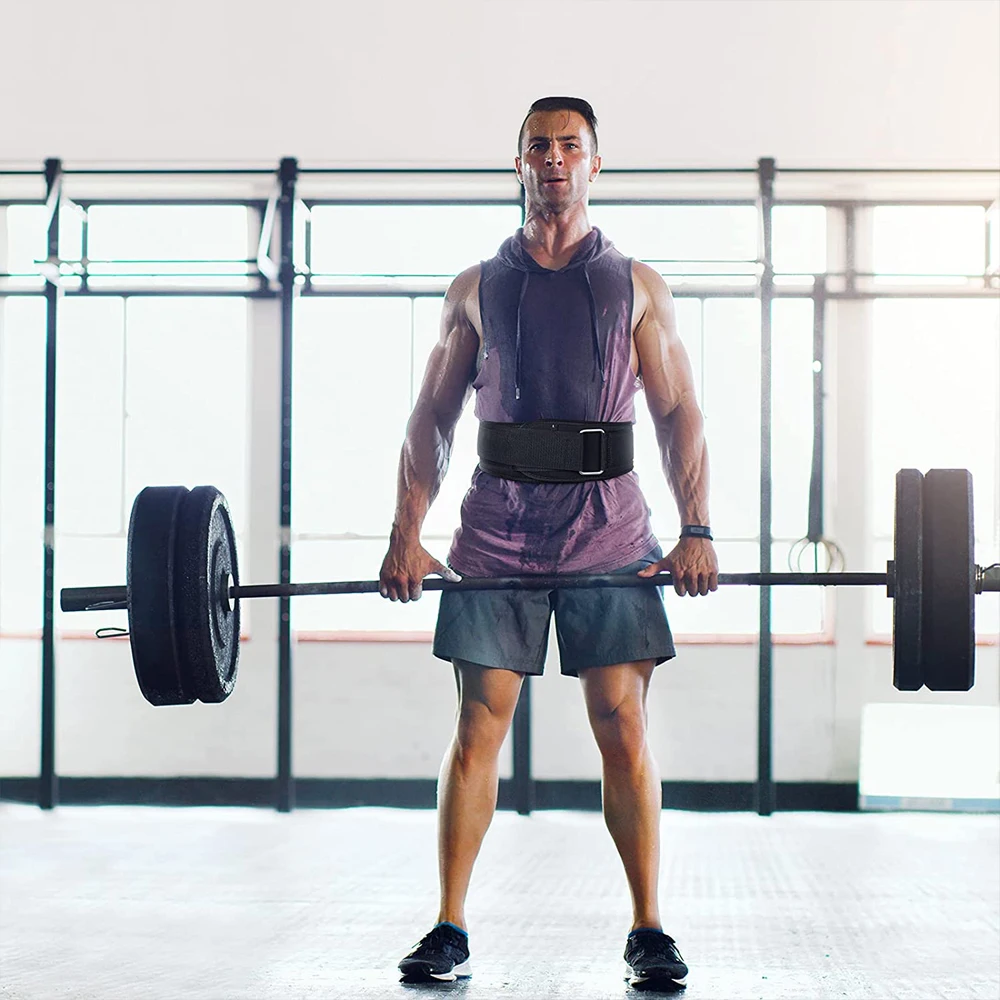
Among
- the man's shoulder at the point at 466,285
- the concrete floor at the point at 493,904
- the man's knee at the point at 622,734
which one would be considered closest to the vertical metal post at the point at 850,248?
the concrete floor at the point at 493,904

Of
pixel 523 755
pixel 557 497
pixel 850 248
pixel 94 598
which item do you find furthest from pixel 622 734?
pixel 850 248

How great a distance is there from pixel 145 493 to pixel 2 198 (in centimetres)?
293

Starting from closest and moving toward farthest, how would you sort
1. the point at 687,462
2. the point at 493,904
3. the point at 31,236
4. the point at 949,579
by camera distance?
1. the point at 949,579
2. the point at 687,462
3. the point at 493,904
4. the point at 31,236

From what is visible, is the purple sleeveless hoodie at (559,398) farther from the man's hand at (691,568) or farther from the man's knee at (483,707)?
the man's knee at (483,707)

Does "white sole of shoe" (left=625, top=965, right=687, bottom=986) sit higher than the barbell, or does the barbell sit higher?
the barbell

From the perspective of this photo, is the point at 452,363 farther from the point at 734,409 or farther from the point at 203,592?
the point at 734,409

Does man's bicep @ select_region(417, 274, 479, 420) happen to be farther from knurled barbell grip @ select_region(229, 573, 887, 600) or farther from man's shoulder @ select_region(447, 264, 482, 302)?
knurled barbell grip @ select_region(229, 573, 887, 600)

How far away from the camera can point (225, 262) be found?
4.48 m

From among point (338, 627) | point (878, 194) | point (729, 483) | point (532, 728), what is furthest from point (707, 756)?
point (878, 194)

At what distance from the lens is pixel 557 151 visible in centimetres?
230

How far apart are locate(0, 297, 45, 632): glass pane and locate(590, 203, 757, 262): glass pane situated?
83.1 inches

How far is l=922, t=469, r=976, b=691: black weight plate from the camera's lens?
2.11 meters

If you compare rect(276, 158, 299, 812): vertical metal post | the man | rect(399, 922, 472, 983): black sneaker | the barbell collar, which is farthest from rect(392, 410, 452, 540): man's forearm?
rect(276, 158, 299, 812): vertical metal post

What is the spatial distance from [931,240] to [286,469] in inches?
95.5
